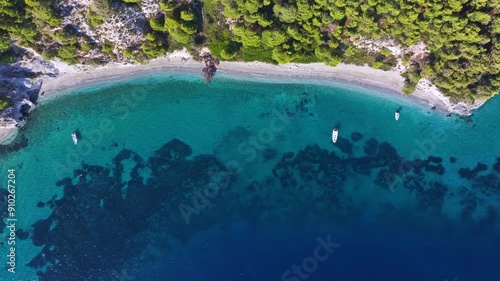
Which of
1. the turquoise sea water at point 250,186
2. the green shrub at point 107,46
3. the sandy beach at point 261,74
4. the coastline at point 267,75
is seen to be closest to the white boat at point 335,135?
the turquoise sea water at point 250,186

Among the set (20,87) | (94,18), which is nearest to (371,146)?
(94,18)

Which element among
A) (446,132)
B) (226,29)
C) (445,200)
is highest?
(446,132)

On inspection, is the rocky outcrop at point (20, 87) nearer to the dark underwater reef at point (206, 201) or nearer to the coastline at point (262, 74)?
the coastline at point (262, 74)

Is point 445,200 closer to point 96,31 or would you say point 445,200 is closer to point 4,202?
point 96,31

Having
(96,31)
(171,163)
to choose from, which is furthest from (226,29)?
(171,163)

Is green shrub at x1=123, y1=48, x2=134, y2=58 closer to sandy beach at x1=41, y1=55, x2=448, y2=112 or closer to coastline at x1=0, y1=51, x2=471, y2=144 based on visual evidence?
coastline at x1=0, y1=51, x2=471, y2=144
